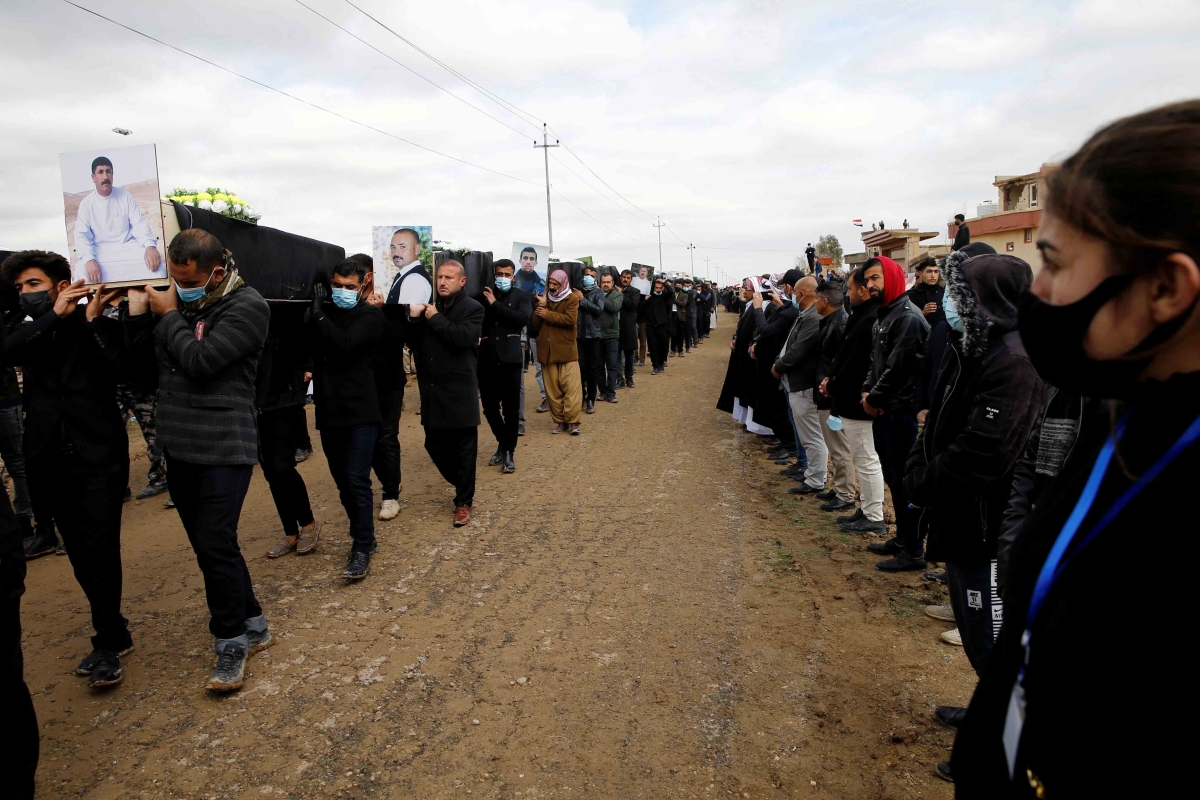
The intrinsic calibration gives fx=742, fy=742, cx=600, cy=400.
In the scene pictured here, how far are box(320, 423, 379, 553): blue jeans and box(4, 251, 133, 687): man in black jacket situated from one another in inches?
54.9

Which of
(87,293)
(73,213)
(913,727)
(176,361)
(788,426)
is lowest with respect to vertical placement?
(913,727)

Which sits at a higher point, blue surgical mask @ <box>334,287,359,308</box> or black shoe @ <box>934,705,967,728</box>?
blue surgical mask @ <box>334,287,359,308</box>

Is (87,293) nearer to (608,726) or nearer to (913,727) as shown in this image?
(608,726)

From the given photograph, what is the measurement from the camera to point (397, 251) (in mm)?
5895

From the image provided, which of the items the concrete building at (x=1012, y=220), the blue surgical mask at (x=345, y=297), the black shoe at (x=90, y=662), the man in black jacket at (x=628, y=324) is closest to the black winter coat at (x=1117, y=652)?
the black shoe at (x=90, y=662)

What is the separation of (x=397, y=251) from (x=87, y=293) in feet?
8.73

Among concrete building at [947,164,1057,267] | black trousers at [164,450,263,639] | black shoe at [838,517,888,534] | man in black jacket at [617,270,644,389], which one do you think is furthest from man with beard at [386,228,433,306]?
concrete building at [947,164,1057,267]

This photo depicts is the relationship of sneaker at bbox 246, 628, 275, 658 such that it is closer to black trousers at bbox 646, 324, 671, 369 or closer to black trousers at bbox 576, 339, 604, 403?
black trousers at bbox 576, 339, 604, 403

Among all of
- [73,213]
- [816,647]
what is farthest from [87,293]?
[816,647]

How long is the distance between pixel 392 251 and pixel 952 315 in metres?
4.30

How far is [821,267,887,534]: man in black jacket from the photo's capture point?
5250 mm

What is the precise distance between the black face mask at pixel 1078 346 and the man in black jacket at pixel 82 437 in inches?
148

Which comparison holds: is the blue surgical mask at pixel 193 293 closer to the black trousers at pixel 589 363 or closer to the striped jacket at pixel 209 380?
the striped jacket at pixel 209 380

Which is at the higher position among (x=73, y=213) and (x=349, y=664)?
(x=73, y=213)
